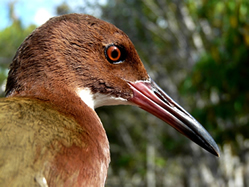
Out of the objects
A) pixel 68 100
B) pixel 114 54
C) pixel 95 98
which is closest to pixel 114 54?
pixel 114 54

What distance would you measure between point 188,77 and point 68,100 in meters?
6.20

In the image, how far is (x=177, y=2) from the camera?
507 inches

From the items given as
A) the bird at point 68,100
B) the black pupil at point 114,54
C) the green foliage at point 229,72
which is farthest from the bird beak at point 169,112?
the green foliage at point 229,72

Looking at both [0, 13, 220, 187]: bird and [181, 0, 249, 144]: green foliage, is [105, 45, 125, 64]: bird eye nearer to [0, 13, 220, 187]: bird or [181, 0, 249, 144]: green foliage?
[0, 13, 220, 187]: bird

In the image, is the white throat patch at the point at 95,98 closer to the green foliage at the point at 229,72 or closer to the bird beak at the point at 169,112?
the bird beak at the point at 169,112

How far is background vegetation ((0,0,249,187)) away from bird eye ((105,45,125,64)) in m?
2.18

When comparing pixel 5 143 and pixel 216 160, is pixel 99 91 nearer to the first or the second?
pixel 5 143

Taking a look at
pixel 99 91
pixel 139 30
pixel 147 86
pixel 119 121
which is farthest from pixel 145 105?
pixel 119 121

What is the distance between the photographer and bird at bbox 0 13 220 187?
163 cm

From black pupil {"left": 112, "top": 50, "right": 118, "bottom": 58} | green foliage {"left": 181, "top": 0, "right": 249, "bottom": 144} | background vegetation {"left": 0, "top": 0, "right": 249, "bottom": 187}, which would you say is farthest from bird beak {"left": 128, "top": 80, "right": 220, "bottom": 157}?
green foliage {"left": 181, "top": 0, "right": 249, "bottom": 144}

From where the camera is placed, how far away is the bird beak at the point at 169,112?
8.41ft

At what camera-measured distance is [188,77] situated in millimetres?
8000

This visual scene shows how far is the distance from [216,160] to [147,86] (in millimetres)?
11334

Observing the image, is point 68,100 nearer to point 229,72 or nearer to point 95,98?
point 95,98
